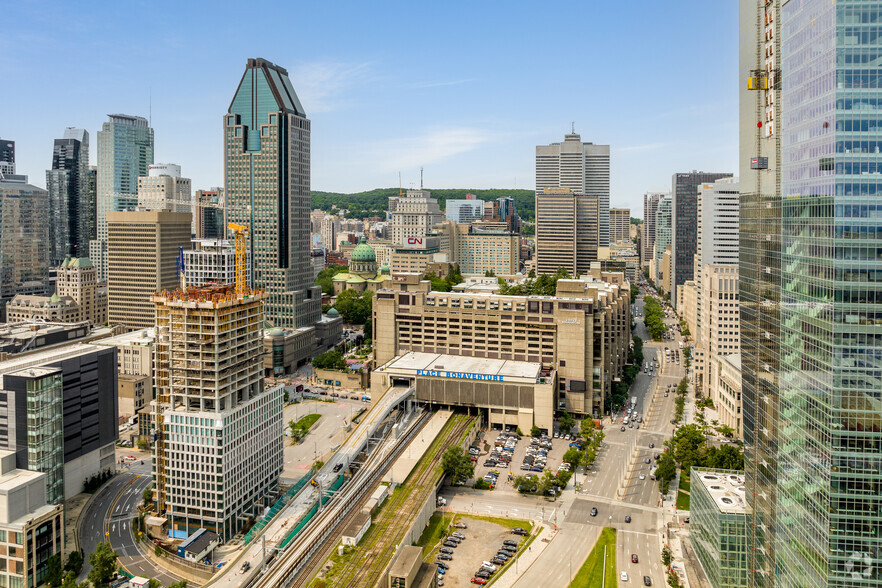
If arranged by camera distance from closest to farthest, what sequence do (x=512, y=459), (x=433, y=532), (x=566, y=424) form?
1. (x=433, y=532)
2. (x=512, y=459)
3. (x=566, y=424)

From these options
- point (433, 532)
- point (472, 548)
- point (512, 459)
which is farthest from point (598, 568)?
point (512, 459)

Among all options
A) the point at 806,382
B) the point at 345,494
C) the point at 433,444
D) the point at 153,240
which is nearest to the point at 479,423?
the point at 433,444

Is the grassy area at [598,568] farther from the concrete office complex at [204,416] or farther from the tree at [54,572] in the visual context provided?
the tree at [54,572]

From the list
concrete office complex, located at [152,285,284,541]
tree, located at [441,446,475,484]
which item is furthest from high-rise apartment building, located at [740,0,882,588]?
concrete office complex, located at [152,285,284,541]

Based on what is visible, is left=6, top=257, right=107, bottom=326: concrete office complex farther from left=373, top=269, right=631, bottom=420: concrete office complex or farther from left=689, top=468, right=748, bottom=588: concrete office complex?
left=689, top=468, right=748, bottom=588: concrete office complex

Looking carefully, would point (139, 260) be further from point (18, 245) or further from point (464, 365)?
point (464, 365)

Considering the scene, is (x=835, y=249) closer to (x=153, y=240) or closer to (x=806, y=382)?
(x=806, y=382)

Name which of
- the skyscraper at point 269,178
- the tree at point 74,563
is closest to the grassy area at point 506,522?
the tree at point 74,563

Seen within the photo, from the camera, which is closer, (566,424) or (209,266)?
(209,266)
